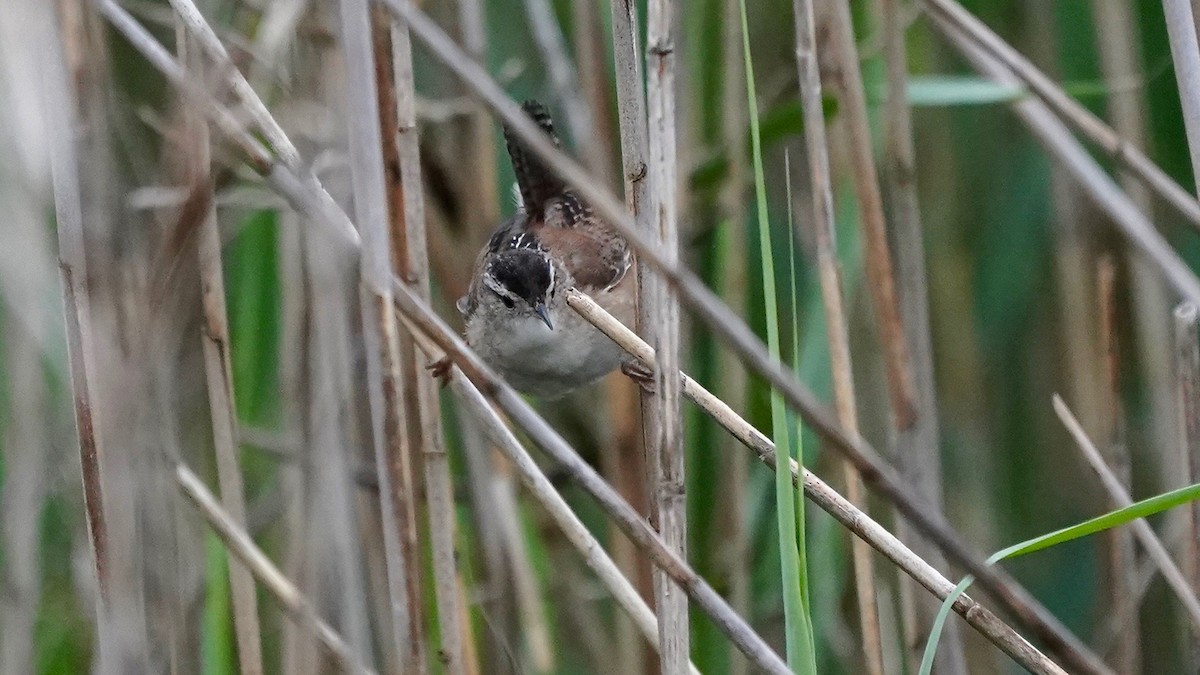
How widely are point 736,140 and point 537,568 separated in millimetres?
917

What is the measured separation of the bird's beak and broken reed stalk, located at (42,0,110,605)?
3.60 feet

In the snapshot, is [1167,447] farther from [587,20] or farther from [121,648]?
[121,648]

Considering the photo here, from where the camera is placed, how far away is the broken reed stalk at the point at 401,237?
143 cm

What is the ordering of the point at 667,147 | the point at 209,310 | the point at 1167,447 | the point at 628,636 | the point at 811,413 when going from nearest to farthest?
the point at 811,413 < the point at 667,147 < the point at 209,310 < the point at 628,636 < the point at 1167,447

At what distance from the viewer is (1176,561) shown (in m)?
2.72

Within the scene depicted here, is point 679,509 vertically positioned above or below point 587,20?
below

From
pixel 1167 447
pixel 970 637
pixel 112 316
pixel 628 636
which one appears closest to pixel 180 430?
pixel 628 636

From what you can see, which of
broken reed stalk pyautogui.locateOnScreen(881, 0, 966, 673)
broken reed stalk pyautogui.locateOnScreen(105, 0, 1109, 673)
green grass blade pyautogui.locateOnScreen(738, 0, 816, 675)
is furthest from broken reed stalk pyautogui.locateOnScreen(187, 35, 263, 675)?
broken reed stalk pyautogui.locateOnScreen(881, 0, 966, 673)

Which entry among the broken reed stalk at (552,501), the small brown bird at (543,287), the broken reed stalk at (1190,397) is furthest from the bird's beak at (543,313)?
the broken reed stalk at (1190,397)

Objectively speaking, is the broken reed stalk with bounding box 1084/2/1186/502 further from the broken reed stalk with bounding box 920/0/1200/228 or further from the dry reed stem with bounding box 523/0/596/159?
the dry reed stem with bounding box 523/0/596/159

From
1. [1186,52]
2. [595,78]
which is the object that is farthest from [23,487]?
[1186,52]

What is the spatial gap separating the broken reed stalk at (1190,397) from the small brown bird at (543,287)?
900 mm

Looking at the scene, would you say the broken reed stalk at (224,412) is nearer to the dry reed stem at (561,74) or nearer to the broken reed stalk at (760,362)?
the broken reed stalk at (760,362)

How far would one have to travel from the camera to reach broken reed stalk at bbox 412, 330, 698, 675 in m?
1.67
